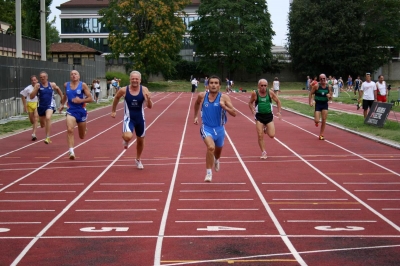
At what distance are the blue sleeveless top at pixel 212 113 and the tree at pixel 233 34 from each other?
2789 inches

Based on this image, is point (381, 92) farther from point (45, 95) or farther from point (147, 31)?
point (147, 31)

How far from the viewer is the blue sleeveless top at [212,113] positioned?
11156 millimetres

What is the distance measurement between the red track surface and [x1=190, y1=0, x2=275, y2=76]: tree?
6668cm

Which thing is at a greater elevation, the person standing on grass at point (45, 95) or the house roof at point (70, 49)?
the house roof at point (70, 49)

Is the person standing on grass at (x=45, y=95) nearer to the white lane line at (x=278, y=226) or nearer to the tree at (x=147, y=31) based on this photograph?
the white lane line at (x=278, y=226)

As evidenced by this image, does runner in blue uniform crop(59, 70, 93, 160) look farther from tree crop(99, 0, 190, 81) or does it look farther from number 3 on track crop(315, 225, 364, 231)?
tree crop(99, 0, 190, 81)

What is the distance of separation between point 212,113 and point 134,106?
192 cm

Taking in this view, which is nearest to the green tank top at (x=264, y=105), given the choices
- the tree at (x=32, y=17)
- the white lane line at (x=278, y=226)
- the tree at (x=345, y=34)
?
the white lane line at (x=278, y=226)

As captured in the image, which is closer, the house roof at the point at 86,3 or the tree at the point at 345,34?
the tree at the point at 345,34

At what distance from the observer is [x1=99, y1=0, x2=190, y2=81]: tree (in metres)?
71.6

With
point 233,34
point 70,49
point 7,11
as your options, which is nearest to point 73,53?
point 70,49

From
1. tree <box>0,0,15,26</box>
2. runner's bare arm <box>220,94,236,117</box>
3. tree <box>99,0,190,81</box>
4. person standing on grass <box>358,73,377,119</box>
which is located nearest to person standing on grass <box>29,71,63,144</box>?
runner's bare arm <box>220,94,236,117</box>

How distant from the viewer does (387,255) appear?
6.54 metres

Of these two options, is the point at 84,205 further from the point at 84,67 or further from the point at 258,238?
the point at 84,67
